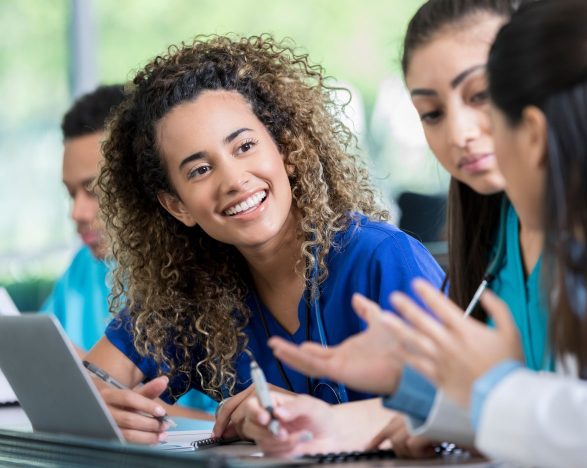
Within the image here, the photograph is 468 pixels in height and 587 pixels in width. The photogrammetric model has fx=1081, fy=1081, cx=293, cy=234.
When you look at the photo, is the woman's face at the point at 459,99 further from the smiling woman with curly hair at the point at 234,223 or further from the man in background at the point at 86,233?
the man in background at the point at 86,233

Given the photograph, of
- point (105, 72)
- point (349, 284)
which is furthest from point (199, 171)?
point (105, 72)

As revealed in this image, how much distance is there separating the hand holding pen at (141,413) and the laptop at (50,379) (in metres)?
0.15

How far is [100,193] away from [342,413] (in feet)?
3.02

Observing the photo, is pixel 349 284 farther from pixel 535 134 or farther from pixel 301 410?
pixel 535 134

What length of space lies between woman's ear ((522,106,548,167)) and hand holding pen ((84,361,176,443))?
75cm

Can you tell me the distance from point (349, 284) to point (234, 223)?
0.24 m

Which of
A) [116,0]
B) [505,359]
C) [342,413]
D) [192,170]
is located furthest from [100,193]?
[116,0]

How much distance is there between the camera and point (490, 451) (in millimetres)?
1115

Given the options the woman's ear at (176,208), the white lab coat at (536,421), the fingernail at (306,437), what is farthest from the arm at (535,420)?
the woman's ear at (176,208)

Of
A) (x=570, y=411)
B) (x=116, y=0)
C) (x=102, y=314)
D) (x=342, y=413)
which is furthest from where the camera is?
(x=116, y=0)

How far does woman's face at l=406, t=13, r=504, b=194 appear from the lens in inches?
56.2

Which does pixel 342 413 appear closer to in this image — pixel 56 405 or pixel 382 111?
pixel 56 405

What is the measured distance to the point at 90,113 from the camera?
9.45ft

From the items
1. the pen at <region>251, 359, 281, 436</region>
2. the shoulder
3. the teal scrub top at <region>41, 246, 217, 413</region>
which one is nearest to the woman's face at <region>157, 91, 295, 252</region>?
the shoulder
